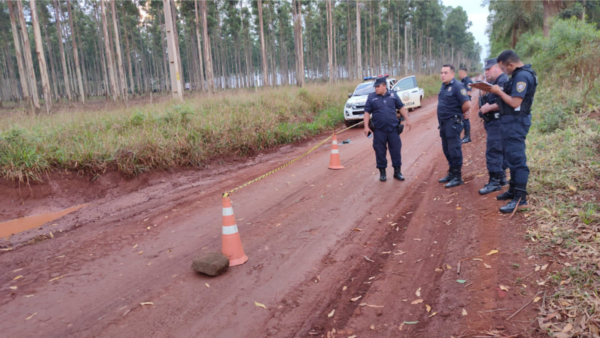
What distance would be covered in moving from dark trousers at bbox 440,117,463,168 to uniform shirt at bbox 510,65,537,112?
1634 millimetres

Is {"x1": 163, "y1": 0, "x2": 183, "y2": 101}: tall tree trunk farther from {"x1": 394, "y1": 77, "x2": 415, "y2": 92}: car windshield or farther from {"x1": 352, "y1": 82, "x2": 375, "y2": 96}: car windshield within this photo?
{"x1": 394, "y1": 77, "x2": 415, "y2": 92}: car windshield

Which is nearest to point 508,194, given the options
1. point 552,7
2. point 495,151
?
point 495,151

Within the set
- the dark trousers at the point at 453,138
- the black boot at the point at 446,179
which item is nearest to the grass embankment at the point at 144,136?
the black boot at the point at 446,179

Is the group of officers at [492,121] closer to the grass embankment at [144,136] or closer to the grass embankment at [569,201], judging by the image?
the grass embankment at [569,201]

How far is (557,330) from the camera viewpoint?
2490 millimetres

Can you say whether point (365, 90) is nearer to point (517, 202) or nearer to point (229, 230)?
point (517, 202)

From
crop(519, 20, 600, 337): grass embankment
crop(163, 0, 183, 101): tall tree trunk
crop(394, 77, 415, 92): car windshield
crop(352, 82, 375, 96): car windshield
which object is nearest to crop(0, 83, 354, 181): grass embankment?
crop(163, 0, 183, 101): tall tree trunk

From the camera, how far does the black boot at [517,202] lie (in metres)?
4.59

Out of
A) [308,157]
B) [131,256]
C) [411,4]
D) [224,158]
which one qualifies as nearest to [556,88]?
[308,157]

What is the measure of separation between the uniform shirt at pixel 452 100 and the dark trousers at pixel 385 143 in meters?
0.99

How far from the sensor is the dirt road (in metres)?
3.00

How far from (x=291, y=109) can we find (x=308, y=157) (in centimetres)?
535

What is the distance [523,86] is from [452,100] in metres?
1.78

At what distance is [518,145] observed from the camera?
454 centimetres
